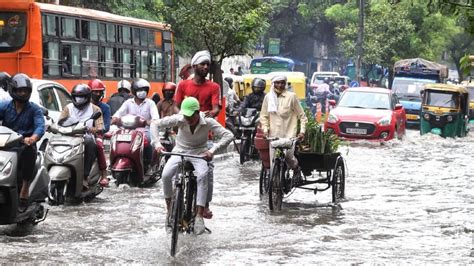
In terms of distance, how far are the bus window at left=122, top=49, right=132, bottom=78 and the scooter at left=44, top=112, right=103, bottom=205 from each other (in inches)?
530

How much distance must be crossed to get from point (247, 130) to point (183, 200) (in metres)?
11.1

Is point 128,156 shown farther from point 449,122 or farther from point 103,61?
point 449,122

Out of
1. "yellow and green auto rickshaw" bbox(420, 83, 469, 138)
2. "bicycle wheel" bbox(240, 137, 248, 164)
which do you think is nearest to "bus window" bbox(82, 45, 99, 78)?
"bicycle wheel" bbox(240, 137, 248, 164)

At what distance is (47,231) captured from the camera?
36.6ft

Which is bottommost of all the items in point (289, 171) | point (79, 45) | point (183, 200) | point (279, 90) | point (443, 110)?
point (443, 110)

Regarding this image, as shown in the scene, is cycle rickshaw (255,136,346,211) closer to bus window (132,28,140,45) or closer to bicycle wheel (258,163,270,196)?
bicycle wheel (258,163,270,196)

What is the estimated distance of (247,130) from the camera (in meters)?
21.1

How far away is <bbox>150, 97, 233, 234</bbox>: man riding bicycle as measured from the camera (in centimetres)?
1051

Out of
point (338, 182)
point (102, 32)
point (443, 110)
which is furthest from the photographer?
point (443, 110)

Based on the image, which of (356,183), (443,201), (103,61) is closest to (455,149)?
(103,61)

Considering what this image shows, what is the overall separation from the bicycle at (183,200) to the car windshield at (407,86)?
33962 millimetres

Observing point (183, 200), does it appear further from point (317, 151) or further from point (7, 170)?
point (317, 151)

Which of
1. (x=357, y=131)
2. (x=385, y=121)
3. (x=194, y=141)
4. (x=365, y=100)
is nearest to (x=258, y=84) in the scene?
(x=357, y=131)

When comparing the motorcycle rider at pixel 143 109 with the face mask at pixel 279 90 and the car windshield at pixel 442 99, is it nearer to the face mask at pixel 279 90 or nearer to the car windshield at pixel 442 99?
the face mask at pixel 279 90
